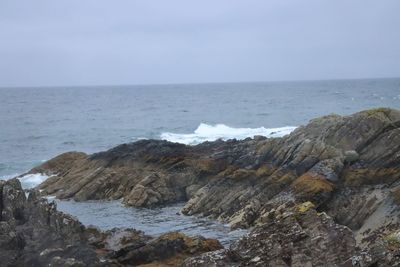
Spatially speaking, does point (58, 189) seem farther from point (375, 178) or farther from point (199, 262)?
point (199, 262)

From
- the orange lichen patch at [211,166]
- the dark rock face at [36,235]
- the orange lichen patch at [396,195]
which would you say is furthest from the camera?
the orange lichen patch at [211,166]

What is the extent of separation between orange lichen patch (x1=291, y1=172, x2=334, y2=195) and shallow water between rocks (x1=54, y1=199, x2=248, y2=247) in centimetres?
325

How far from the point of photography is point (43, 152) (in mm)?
58531

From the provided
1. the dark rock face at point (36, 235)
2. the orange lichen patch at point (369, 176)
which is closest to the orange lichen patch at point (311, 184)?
the orange lichen patch at point (369, 176)

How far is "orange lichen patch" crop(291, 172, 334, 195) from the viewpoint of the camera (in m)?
23.4

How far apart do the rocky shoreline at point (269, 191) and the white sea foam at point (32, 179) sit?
A: 5.52ft

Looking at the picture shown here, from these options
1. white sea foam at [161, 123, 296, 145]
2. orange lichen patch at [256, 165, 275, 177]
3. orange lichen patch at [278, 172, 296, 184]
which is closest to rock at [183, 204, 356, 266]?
orange lichen patch at [278, 172, 296, 184]

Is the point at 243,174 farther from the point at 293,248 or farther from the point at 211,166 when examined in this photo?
the point at 293,248

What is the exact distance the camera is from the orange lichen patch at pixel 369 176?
22.8 metres

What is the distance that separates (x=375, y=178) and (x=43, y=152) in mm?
42989

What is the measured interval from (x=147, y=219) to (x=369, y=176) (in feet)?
35.1

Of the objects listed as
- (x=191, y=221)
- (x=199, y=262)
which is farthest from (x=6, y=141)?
(x=199, y=262)

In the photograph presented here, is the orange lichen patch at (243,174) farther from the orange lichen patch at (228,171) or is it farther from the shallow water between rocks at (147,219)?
the shallow water between rocks at (147,219)

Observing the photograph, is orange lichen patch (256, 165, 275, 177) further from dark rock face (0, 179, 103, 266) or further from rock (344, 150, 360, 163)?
dark rock face (0, 179, 103, 266)
